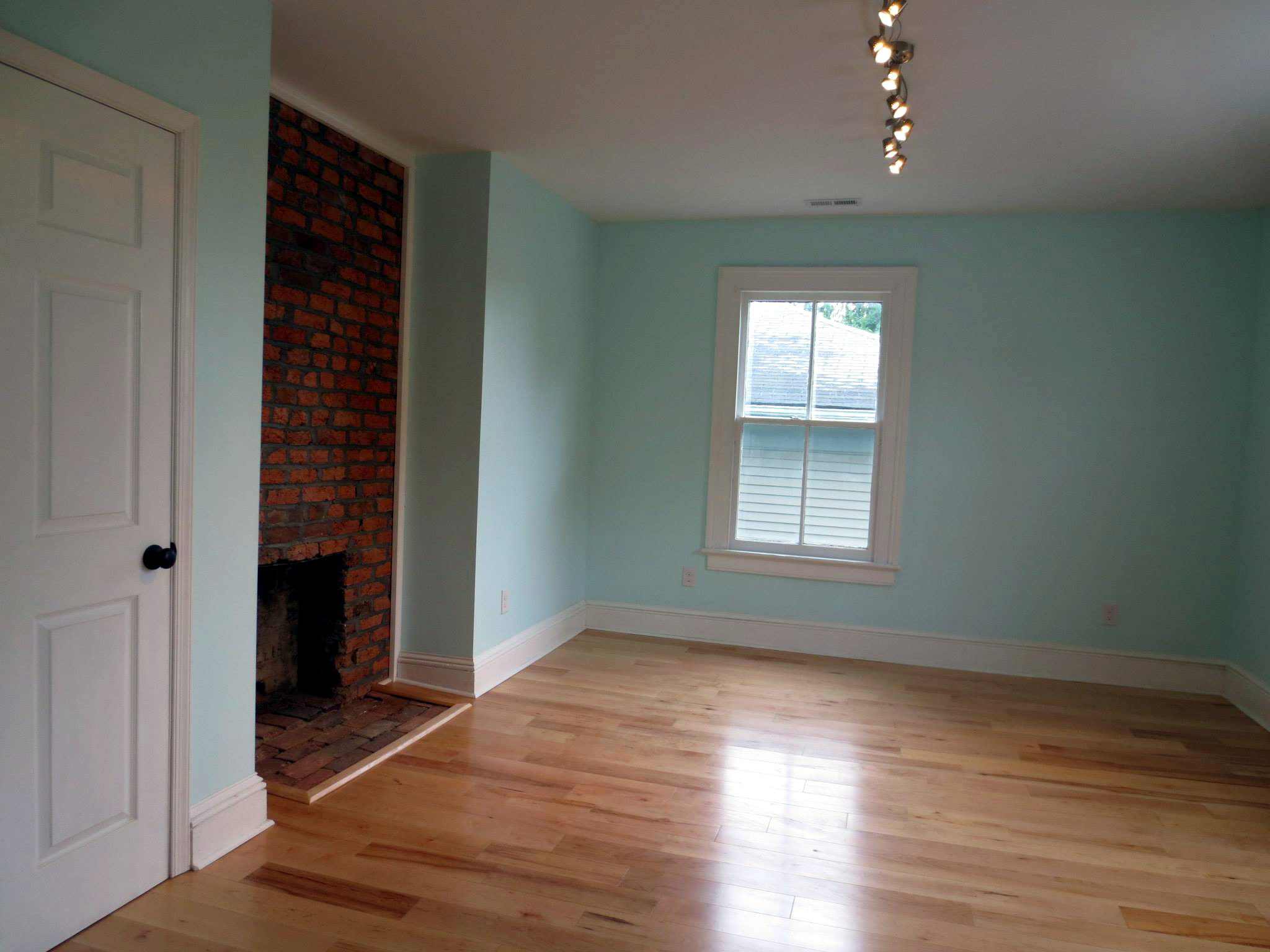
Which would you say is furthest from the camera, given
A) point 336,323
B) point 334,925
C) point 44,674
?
point 336,323

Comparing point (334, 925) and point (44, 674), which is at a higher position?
point (44, 674)

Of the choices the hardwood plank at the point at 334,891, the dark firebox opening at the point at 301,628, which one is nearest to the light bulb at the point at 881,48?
the hardwood plank at the point at 334,891

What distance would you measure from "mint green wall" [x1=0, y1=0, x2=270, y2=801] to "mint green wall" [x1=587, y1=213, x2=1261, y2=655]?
303 centimetres

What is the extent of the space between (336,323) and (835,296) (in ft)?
9.32

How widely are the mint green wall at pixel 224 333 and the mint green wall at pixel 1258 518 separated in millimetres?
4455

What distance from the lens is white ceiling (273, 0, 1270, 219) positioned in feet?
8.37

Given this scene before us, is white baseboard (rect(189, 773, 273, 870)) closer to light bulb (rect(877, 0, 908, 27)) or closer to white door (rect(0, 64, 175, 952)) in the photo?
white door (rect(0, 64, 175, 952))

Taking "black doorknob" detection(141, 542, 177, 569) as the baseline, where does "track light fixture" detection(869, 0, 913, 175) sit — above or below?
above

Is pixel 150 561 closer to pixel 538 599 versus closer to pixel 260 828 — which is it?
pixel 260 828

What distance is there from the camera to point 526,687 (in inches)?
166

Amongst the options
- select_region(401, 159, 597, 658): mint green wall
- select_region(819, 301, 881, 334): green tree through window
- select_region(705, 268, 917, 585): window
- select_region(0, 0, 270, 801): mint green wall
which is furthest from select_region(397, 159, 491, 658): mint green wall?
select_region(819, 301, 881, 334): green tree through window

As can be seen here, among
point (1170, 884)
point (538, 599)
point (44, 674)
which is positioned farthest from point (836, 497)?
point (44, 674)

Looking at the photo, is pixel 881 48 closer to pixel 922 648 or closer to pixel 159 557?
pixel 159 557

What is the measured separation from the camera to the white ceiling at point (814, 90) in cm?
255
